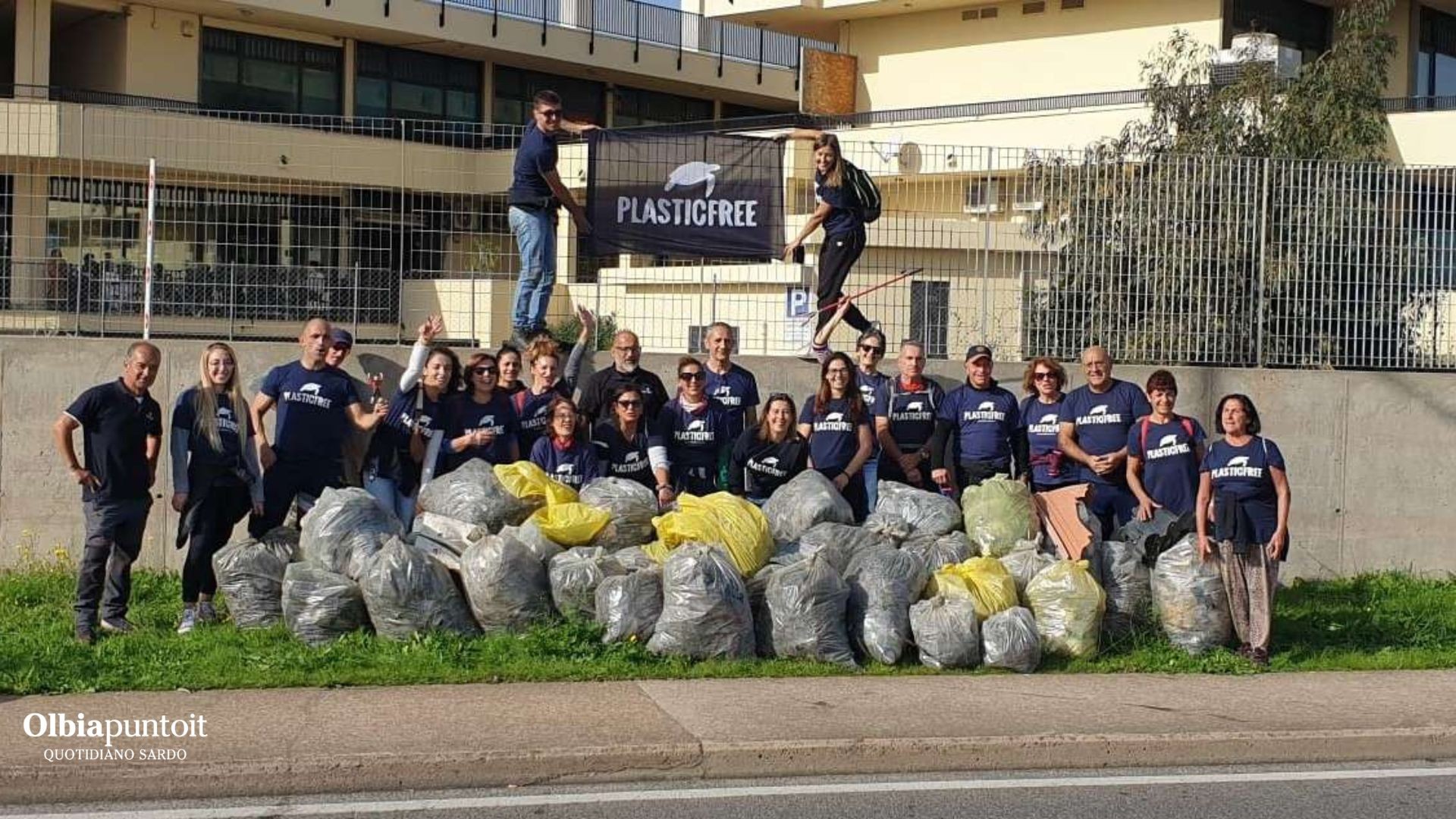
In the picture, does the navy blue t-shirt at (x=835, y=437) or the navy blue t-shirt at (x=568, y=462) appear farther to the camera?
the navy blue t-shirt at (x=835, y=437)

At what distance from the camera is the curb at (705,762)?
695 centimetres

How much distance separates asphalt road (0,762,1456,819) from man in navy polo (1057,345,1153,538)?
3316 mm

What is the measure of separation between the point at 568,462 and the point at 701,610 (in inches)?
70.2

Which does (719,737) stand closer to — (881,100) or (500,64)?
(881,100)

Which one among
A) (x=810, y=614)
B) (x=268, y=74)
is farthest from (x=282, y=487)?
(x=268, y=74)

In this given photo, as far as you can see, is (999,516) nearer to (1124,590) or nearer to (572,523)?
(1124,590)

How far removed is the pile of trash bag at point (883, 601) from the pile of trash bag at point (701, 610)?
2.28 ft

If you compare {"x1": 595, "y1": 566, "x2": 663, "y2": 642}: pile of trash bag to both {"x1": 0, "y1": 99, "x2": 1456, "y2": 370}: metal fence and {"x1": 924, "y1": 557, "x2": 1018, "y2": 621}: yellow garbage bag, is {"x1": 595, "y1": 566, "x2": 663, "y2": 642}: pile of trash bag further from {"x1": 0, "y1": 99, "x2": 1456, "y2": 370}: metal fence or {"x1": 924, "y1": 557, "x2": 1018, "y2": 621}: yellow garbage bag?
{"x1": 0, "y1": 99, "x2": 1456, "y2": 370}: metal fence

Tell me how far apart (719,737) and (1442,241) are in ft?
29.0

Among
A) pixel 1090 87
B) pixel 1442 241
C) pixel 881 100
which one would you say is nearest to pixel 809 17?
pixel 881 100

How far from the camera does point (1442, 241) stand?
13.5 meters

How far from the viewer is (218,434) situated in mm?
9742

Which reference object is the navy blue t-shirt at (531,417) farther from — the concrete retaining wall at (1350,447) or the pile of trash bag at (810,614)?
the pile of trash bag at (810,614)

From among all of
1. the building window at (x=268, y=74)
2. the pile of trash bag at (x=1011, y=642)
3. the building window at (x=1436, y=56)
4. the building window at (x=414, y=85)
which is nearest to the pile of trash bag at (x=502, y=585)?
the pile of trash bag at (x=1011, y=642)
